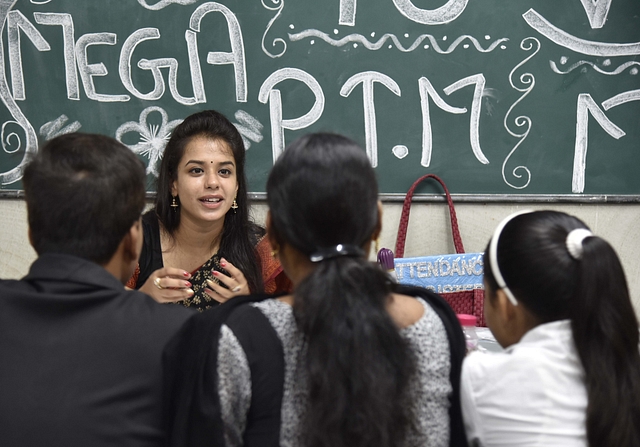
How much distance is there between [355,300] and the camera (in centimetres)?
77

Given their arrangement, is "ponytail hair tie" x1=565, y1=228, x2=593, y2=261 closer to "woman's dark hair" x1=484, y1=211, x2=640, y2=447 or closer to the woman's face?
"woman's dark hair" x1=484, y1=211, x2=640, y2=447

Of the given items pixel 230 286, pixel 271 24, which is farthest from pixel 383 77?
pixel 230 286

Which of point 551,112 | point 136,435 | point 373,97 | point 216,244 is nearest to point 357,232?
point 136,435

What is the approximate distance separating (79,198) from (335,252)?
41 cm

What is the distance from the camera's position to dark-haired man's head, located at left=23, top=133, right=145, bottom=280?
0.88 metres

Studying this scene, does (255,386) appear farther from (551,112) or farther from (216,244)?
(551,112)

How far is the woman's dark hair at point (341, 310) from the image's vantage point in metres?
0.75

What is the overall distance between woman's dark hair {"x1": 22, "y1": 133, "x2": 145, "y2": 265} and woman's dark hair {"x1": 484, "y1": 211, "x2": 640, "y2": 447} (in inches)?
24.5

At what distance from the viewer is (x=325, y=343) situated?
0.76 meters

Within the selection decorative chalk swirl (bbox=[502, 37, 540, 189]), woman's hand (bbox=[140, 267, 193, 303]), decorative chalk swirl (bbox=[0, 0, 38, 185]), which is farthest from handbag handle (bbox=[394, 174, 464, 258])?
decorative chalk swirl (bbox=[0, 0, 38, 185])

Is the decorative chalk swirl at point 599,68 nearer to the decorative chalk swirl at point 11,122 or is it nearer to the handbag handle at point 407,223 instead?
the handbag handle at point 407,223

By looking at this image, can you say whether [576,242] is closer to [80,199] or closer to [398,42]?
[80,199]

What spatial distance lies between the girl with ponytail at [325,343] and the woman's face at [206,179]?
0.96 m

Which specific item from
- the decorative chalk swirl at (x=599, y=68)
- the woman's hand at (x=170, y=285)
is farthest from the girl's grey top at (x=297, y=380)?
the decorative chalk swirl at (x=599, y=68)
